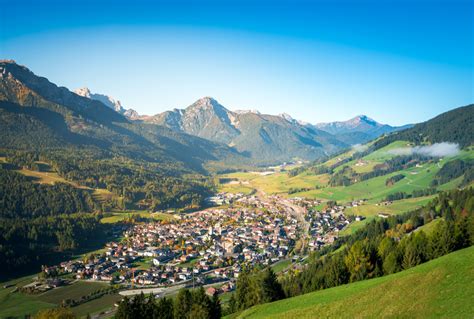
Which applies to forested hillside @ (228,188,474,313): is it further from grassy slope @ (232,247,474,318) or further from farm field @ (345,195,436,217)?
farm field @ (345,195,436,217)

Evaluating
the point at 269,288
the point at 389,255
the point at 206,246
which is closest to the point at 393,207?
the point at 206,246

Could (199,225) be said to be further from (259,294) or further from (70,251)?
(259,294)

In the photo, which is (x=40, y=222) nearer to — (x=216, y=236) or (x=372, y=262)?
(x=216, y=236)

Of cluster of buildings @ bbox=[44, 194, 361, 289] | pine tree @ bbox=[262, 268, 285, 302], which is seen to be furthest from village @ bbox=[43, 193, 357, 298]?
pine tree @ bbox=[262, 268, 285, 302]

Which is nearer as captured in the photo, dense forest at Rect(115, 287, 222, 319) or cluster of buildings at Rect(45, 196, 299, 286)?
dense forest at Rect(115, 287, 222, 319)

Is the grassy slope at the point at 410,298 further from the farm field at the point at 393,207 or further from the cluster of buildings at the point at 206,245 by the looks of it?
the farm field at the point at 393,207

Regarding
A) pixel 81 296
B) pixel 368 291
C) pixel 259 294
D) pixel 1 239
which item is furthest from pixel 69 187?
pixel 368 291
